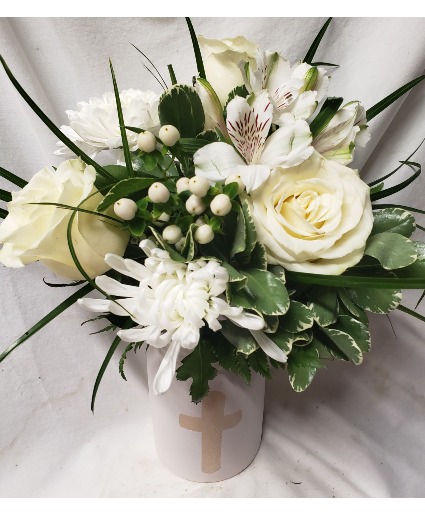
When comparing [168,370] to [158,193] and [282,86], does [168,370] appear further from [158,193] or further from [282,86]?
[282,86]

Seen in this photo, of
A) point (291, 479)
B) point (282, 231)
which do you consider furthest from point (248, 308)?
point (291, 479)

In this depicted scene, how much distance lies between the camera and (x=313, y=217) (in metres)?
0.53

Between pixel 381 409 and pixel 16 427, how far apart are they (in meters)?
0.61

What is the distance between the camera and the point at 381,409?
0.91m

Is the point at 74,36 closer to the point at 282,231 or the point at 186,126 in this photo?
the point at 186,126

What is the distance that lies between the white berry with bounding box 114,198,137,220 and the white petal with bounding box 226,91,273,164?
0.39 ft

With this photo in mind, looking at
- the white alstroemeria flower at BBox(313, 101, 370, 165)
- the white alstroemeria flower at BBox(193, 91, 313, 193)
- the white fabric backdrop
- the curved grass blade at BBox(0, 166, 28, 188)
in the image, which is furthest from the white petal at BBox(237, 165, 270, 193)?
the white fabric backdrop

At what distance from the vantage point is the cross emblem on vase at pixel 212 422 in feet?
2.30

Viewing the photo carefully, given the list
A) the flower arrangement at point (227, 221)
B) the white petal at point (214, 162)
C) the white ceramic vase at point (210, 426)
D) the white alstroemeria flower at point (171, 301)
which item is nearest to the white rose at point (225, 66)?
the flower arrangement at point (227, 221)

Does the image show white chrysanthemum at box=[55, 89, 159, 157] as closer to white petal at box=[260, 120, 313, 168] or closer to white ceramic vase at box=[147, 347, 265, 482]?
white petal at box=[260, 120, 313, 168]

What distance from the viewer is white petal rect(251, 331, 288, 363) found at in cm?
55

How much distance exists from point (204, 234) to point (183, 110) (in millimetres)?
133

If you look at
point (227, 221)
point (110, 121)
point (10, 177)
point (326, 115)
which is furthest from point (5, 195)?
point (326, 115)

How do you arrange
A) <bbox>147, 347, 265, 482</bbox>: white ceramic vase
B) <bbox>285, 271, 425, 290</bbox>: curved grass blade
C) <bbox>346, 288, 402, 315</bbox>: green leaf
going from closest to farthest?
1. <bbox>285, 271, 425, 290</bbox>: curved grass blade
2. <bbox>346, 288, 402, 315</bbox>: green leaf
3. <bbox>147, 347, 265, 482</bbox>: white ceramic vase
